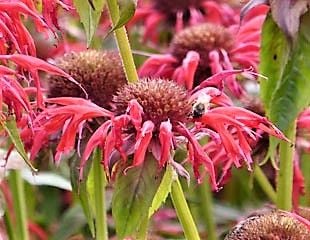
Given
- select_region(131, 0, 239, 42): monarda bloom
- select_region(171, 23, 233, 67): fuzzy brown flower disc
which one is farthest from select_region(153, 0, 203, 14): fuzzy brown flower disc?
select_region(171, 23, 233, 67): fuzzy brown flower disc

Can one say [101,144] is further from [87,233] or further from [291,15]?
[87,233]

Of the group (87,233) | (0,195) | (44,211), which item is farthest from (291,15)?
(44,211)

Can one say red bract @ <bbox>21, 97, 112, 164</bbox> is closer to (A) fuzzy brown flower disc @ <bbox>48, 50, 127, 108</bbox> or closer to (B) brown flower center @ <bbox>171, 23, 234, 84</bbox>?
(A) fuzzy brown flower disc @ <bbox>48, 50, 127, 108</bbox>

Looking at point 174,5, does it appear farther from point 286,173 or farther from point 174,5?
point 286,173

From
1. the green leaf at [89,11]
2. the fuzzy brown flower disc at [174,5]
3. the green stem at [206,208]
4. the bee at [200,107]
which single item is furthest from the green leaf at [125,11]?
the fuzzy brown flower disc at [174,5]

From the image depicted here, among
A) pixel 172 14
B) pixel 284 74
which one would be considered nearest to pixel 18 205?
pixel 284 74

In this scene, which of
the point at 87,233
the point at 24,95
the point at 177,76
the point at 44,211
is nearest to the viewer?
the point at 24,95

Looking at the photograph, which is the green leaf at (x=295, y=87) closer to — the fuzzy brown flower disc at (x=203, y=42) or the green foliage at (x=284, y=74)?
the green foliage at (x=284, y=74)
